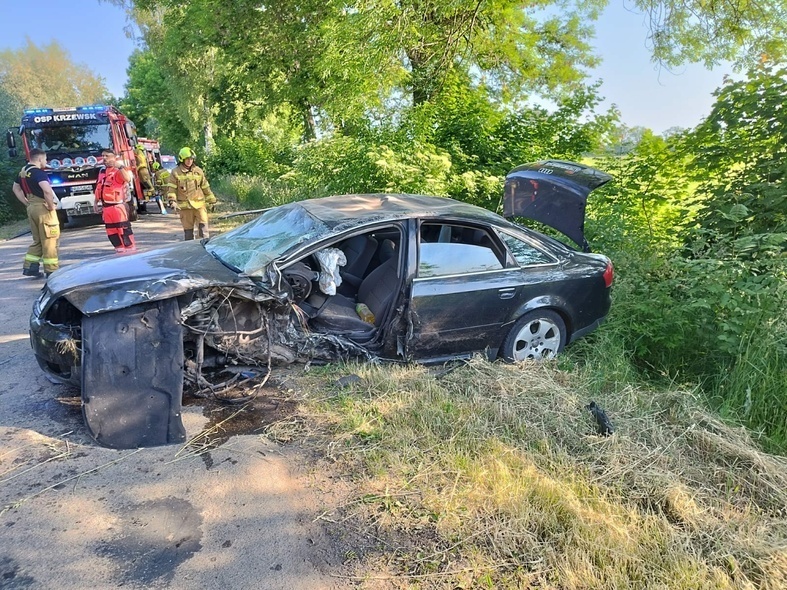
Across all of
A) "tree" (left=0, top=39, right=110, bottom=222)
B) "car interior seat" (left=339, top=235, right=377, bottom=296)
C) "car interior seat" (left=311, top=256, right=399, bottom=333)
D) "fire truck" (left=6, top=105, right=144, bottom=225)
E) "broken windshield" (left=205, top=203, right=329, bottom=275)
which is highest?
"tree" (left=0, top=39, right=110, bottom=222)

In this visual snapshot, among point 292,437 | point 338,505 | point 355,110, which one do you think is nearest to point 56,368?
point 292,437

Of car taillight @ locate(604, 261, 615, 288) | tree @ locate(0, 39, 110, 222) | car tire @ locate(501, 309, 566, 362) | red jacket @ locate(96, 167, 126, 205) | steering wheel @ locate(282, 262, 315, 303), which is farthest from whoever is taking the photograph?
tree @ locate(0, 39, 110, 222)

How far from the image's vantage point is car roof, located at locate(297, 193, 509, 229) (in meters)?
4.07

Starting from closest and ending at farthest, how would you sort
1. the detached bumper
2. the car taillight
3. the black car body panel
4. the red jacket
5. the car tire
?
the black car body panel → the detached bumper → the car tire → the car taillight → the red jacket

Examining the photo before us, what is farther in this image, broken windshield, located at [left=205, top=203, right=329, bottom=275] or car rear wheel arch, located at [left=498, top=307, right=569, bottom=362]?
car rear wheel arch, located at [left=498, top=307, right=569, bottom=362]

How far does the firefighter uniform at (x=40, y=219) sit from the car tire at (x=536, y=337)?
6.43 m

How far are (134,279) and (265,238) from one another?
3.80 feet

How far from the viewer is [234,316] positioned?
3664 millimetres

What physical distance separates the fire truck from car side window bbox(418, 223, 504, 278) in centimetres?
1018

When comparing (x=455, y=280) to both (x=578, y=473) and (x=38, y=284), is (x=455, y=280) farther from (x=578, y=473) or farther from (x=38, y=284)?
(x=38, y=284)

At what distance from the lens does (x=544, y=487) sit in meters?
2.68

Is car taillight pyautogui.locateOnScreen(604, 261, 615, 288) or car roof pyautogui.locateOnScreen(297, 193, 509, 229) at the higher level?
car roof pyautogui.locateOnScreen(297, 193, 509, 229)

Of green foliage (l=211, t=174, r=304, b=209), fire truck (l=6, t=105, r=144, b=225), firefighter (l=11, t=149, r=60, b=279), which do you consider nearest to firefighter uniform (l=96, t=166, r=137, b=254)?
firefighter (l=11, t=149, r=60, b=279)

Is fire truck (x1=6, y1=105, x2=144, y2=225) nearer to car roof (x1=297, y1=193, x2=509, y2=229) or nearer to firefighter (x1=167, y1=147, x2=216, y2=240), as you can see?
firefighter (x1=167, y1=147, x2=216, y2=240)
